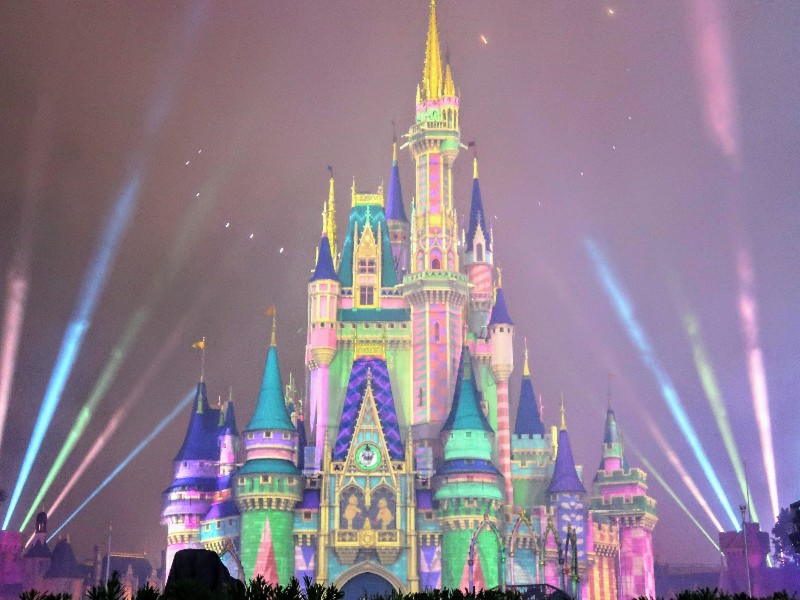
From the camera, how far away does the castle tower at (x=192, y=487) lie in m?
82.3

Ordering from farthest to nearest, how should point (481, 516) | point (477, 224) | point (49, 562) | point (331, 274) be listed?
1. point (49, 562)
2. point (477, 224)
3. point (331, 274)
4. point (481, 516)

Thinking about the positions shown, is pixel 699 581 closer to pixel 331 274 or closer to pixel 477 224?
pixel 477 224

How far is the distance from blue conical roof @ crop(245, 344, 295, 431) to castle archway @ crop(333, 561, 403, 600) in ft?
32.2

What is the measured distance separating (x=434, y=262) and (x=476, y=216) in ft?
32.0

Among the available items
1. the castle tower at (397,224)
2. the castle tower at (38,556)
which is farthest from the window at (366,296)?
the castle tower at (38,556)

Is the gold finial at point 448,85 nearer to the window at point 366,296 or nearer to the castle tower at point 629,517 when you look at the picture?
the window at point 366,296

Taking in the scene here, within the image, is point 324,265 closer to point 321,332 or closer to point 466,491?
point 321,332

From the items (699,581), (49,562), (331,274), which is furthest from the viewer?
(699,581)

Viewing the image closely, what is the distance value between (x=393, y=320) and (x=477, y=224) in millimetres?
11794

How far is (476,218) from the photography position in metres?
92.1

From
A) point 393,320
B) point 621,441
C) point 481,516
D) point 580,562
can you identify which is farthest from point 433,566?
point 621,441

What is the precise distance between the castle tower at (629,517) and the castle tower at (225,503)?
87.0ft

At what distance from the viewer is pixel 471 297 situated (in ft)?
293

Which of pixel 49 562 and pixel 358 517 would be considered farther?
pixel 49 562
